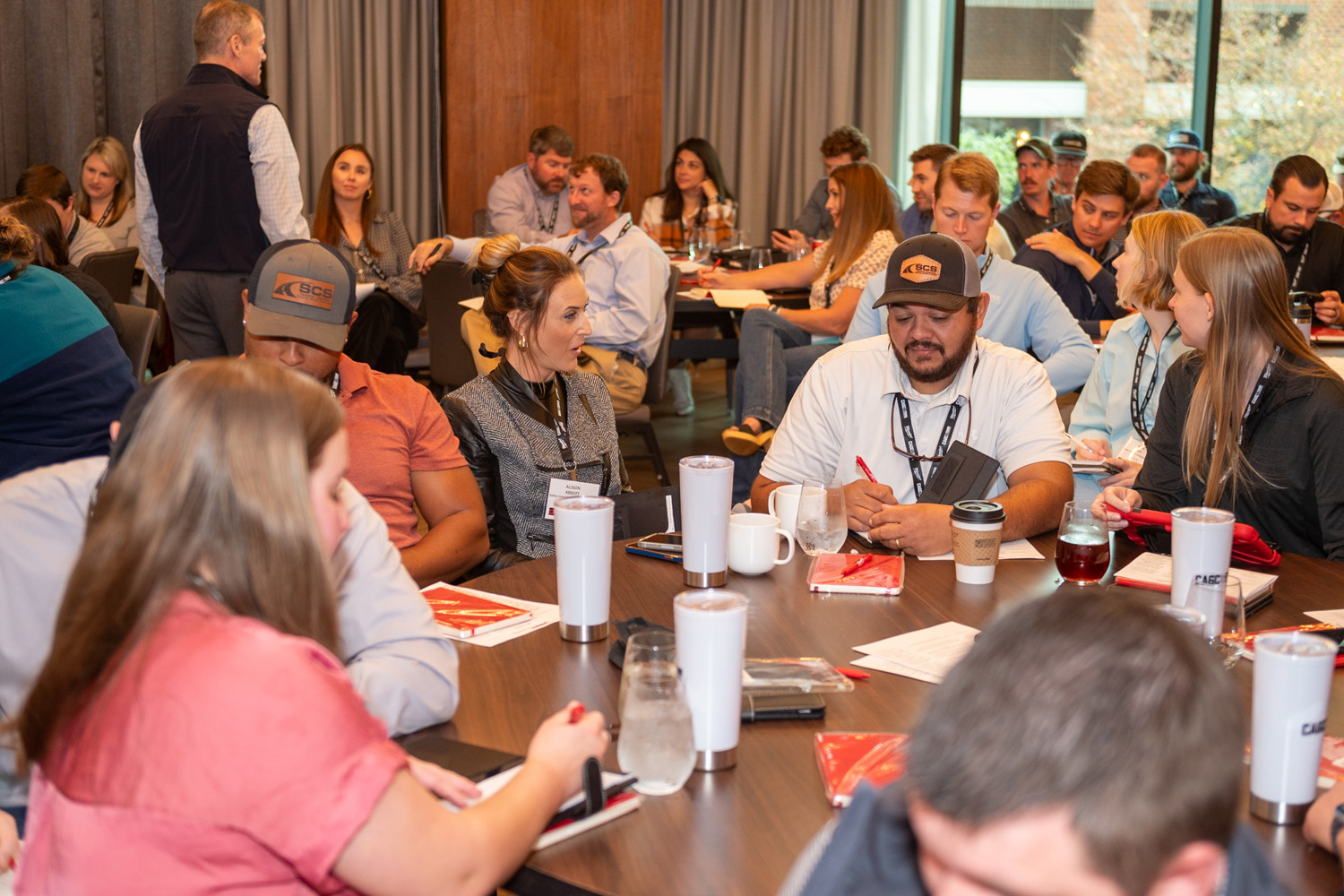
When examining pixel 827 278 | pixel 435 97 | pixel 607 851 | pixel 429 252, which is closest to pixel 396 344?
pixel 429 252

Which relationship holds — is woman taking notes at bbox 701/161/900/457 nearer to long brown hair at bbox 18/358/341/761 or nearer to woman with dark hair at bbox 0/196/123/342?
woman with dark hair at bbox 0/196/123/342

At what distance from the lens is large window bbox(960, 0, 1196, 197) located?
8.67 meters

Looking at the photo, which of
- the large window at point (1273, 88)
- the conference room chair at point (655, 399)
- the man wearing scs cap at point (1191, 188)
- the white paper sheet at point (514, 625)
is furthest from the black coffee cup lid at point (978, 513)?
the large window at point (1273, 88)

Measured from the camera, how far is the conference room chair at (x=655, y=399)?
4.77 metres

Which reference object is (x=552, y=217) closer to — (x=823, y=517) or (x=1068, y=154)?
(x=1068, y=154)

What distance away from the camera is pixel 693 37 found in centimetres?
821

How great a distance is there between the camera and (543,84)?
739cm

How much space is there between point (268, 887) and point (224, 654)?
21cm

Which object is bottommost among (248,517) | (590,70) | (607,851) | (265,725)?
(607,851)

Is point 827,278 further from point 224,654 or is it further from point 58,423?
point 224,654

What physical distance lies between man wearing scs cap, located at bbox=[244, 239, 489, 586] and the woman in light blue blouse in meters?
1.62

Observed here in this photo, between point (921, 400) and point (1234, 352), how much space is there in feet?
2.09

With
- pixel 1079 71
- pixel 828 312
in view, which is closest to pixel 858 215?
pixel 828 312

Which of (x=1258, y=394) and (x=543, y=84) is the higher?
(x=543, y=84)
